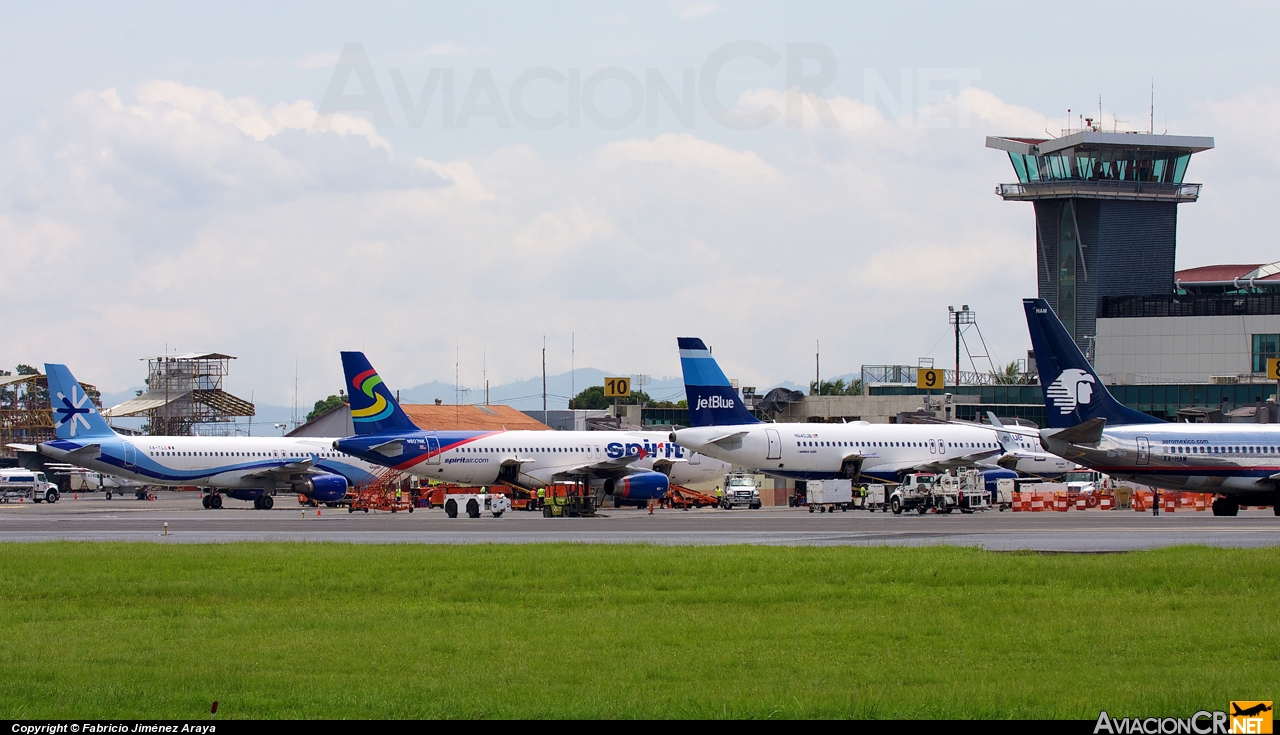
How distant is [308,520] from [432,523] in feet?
25.7

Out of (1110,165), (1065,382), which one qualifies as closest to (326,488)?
(1065,382)

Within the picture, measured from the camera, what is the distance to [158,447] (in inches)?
2958

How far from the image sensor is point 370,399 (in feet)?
205

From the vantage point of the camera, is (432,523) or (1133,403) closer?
(432,523)

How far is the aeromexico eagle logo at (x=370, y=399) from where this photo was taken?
62.1 metres

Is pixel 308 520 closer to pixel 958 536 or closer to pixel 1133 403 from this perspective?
pixel 958 536

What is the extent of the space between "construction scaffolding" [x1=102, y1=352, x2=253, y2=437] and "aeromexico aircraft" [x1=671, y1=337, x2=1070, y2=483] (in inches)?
3338

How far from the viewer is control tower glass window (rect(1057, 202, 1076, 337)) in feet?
410

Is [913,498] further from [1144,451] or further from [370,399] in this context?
[370,399]

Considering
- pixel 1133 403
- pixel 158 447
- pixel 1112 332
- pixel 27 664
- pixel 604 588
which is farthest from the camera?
pixel 1112 332

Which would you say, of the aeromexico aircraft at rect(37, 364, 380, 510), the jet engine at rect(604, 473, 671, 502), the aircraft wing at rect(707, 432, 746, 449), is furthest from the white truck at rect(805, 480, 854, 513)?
the aeromexico aircraft at rect(37, 364, 380, 510)

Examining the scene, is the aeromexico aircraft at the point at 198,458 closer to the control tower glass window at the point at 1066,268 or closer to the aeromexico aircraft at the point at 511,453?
the aeromexico aircraft at the point at 511,453

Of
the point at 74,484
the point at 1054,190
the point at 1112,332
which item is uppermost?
the point at 1054,190
